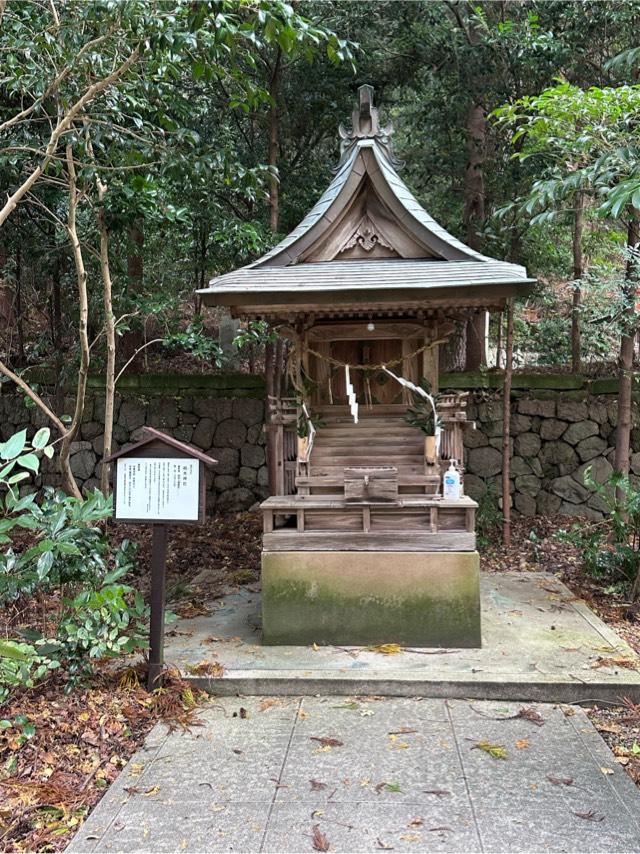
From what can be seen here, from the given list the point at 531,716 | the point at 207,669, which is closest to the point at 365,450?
the point at 207,669

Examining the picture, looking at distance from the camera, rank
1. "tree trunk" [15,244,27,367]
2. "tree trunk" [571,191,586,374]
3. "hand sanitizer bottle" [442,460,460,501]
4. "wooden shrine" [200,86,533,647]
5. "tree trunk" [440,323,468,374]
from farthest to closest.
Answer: "tree trunk" [440,323,468,374] < "tree trunk" [15,244,27,367] < "tree trunk" [571,191,586,374] < "hand sanitizer bottle" [442,460,460,501] < "wooden shrine" [200,86,533,647]

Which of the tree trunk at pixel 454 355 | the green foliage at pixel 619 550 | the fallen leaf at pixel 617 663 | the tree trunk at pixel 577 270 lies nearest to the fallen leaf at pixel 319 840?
the fallen leaf at pixel 617 663

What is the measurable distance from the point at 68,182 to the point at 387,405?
362 centimetres

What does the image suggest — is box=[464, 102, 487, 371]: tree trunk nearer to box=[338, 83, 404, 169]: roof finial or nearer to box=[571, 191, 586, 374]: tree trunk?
box=[571, 191, 586, 374]: tree trunk

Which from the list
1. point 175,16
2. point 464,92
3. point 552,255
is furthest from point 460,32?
point 175,16

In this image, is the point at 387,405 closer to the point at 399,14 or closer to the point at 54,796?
the point at 54,796

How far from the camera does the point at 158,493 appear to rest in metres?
4.04

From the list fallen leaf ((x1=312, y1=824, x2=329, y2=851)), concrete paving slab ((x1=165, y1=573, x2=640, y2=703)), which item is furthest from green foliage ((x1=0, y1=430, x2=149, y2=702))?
fallen leaf ((x1=312, y1=824, x2=329, y2=851))

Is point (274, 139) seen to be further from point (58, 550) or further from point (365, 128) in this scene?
point (58, 550)

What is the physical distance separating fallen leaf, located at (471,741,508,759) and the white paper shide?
2.17 m

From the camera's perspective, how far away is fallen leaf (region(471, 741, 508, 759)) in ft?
10.9

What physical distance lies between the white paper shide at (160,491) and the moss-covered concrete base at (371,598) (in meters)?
1.05

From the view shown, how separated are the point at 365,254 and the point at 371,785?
4.00 meters

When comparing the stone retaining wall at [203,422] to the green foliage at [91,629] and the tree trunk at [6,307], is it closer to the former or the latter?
the tree trunk at [6,307]
